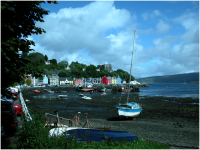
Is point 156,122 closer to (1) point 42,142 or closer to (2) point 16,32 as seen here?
(1) point 42,142

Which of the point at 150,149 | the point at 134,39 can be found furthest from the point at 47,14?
the point at 134,39

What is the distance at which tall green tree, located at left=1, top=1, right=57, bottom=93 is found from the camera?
585 cm

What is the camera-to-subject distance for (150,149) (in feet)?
24.0

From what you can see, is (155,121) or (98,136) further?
(155,121)

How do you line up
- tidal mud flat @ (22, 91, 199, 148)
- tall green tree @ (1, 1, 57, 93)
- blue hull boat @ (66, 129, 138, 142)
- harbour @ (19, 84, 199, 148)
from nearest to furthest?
tall green tree @ (1, 1, 57, 93) → blue hull boat @ (66, 129, 138, 142) → tidal mud flat @ (22, 91, 199, 148) → harbour @ (19, 84, 199, 148)

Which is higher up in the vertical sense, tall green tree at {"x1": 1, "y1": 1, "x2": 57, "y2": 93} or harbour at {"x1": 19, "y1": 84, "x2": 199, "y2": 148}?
tall green tree at {"x1": 1, "y1": 1, "x2": 57, "y2": 93}

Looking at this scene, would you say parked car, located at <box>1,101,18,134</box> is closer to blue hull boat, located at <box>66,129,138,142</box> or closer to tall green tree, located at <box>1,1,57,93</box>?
tall green tree, located at <box>1,1,57,93</box>

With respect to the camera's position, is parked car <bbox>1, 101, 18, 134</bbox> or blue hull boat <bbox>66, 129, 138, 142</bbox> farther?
parked car <bbox>1, 101, 18, 134</bbox>

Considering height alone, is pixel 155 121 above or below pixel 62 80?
below

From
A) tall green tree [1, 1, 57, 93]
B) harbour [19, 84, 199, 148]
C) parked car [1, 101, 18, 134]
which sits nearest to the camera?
tall green tree [1, 1, 57, 93]

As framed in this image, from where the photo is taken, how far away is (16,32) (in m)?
6.72

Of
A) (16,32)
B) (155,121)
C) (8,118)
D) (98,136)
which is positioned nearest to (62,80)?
(155,121)

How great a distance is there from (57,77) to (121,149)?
161 m

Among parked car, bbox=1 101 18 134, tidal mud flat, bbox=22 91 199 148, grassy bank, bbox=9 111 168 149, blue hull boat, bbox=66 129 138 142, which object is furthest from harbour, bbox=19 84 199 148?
parked car, bbox=1 101 18 134
